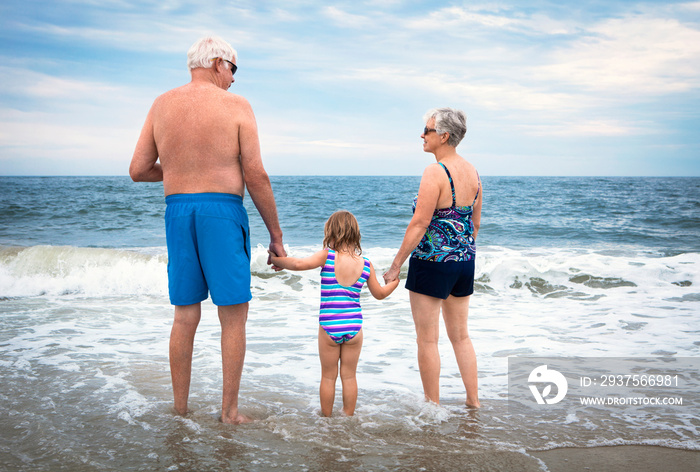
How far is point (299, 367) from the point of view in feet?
14.7

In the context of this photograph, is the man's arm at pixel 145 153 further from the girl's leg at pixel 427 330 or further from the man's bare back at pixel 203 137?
the girl's leg at pixel 427 330

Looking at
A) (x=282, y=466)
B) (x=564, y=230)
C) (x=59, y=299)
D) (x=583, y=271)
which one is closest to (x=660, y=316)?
(x=583, y=271)

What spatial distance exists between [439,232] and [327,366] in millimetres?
1086

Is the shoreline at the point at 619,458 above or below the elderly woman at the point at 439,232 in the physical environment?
below

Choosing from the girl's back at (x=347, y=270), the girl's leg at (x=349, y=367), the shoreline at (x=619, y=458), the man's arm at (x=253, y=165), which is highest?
the man's arm at (x=253, y=165)

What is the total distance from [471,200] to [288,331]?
10.7 ft

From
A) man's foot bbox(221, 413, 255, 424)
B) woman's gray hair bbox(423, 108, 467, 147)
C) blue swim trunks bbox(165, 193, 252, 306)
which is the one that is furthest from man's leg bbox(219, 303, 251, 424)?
woman's gray hair bbox(423, 108, 467, 147)

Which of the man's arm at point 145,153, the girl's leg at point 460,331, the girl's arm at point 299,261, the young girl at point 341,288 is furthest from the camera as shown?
the girl's leg at point 460,331

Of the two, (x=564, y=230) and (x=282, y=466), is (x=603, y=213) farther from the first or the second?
(x=282, y=466)

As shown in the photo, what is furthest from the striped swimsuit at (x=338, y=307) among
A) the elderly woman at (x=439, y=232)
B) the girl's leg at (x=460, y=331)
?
the girl's leg at (x=460, y=331)

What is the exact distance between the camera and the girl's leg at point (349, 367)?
3150 millimetres

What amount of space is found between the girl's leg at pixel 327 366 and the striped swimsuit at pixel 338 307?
0.06m

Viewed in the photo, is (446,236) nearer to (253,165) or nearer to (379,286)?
(379,286)

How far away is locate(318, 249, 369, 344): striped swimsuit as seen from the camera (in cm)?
310
